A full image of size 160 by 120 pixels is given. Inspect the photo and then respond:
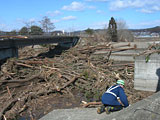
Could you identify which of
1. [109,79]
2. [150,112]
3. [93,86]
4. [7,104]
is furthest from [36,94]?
[150,112]

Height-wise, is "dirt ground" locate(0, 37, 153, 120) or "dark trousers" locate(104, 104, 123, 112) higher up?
"dark trousers" locate(104, 104, 123, 112)

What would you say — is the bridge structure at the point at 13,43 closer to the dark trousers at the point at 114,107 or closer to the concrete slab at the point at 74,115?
the concrete slab at the point at 74,115

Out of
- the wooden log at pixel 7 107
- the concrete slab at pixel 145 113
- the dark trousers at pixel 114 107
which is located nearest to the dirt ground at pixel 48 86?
the wooden log at pixel 7 107

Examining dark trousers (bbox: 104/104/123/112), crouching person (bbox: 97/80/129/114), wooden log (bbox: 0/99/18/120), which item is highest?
crouching person (bbox: 97/80/129/114)

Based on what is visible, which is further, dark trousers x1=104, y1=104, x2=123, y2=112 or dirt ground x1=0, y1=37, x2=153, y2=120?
dirt ground x1=0, y1=37, x2=153, y2=120

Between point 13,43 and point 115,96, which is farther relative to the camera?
point 13,43

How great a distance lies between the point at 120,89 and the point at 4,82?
1041 cm

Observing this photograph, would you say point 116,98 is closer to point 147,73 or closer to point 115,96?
point 115,96

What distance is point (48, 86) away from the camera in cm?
1234

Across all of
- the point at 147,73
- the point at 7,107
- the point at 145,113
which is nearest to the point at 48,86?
the point at 7,107

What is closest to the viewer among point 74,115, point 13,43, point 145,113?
point 145,113

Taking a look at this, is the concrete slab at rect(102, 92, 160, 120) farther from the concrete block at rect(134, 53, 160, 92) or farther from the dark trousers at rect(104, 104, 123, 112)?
the concrete block at rect(134, 53, 160, 92)

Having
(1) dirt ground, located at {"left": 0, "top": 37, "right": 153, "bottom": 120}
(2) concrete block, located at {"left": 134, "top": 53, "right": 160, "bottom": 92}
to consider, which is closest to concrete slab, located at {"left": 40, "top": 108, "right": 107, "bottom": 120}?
(1) dirt ground, located at {"left": 0, "top": 37, "right": 153, "bottom": 120}

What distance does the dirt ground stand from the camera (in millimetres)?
9969
